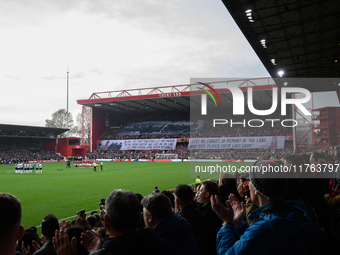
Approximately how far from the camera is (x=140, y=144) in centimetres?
6050

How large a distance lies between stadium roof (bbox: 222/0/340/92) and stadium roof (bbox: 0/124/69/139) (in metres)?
53.1

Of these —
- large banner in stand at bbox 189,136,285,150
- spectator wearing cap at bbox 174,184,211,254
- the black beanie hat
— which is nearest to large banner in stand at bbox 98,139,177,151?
large banner in stand at bbox 189,136,285,150

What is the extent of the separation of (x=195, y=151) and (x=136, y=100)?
620 inches

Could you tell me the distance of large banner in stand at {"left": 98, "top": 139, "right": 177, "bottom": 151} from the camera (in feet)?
192

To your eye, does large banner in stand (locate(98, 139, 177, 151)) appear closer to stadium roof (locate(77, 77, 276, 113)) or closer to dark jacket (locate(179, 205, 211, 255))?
stadium roof (locate(77, 77, 276, 113))

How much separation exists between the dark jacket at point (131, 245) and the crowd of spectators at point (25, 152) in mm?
55837

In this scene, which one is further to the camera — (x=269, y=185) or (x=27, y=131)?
(x=27, y=131)

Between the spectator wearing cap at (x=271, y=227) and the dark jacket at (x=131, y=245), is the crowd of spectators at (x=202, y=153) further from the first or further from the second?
the dark jacket at (x=131, y=245)

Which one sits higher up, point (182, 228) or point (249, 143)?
point (249, 143)

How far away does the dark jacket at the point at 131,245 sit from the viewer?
193cm

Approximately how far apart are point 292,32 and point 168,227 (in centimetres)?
1445

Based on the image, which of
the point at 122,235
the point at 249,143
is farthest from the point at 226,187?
the point at 249,143

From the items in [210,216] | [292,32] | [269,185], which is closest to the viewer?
[269,185]

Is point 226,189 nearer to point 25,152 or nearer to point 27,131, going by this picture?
point 25,152
